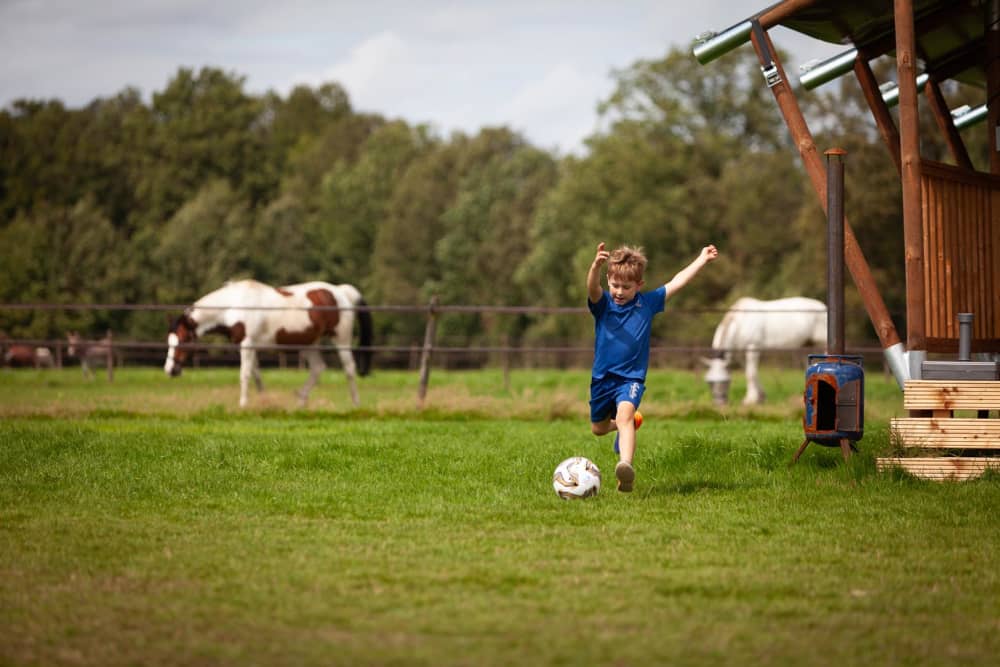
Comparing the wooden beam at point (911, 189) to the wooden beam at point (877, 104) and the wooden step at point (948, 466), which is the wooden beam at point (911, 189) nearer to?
the wooden step at point (948, 466)

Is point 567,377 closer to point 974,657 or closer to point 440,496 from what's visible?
point 440,496


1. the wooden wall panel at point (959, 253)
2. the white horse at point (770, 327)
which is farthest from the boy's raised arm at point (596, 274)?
the white horse at point (770, 327)

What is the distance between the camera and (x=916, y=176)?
29.5 ft

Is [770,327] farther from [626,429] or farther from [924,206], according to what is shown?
[626,429]

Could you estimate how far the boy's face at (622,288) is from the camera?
311 inches

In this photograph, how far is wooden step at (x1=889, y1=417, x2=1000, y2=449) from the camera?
27.7 feet

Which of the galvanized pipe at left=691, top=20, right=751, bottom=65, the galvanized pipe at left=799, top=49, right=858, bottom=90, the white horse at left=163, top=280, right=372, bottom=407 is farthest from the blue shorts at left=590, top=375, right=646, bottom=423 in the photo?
the white horse at left=163, top=280, right=372, bottom=407

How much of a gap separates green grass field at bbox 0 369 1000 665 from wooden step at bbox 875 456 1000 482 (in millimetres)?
131

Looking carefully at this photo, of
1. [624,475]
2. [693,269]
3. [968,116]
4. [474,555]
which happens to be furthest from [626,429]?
[968,116]

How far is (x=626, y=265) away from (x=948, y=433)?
2.60m

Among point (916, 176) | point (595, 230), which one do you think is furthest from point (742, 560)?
point (595, 230)

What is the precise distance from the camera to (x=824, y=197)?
30.4 ft

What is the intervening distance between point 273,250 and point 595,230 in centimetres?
1970

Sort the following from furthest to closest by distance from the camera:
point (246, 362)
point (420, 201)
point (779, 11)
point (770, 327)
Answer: point (420, 201) → point (770, 327) → point (246, 362) → point (779, 11)
